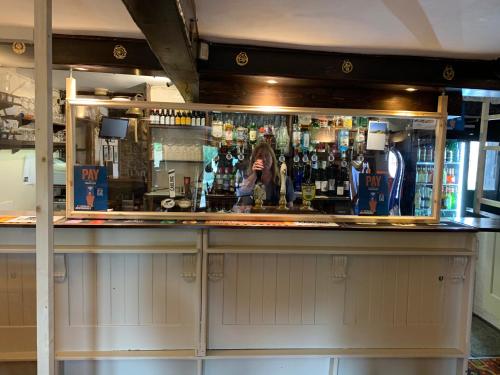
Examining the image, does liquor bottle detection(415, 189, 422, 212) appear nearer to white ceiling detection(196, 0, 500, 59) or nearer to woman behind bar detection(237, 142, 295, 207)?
woman behind bar detection(237, 142, 295, 207)

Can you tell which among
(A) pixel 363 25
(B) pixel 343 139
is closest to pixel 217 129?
(B) pixel 343 139

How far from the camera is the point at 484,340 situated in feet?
11.5

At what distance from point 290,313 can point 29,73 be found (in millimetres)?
3428

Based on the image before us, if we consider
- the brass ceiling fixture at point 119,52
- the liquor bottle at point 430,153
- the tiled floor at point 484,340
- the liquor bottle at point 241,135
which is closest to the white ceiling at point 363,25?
the brass ceiling fixture at point 119,52

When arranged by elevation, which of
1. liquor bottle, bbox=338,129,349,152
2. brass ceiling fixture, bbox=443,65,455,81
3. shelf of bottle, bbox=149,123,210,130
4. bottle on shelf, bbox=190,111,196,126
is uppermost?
brass ceiling fixture, bbox=443,65,455,81

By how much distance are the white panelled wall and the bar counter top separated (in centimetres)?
5

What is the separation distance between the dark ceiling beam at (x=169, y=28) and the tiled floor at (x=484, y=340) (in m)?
3.32

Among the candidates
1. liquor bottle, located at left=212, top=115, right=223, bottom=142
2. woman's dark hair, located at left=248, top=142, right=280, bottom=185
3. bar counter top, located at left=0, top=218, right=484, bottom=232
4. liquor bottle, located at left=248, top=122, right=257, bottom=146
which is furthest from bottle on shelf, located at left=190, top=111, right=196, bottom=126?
bar counter top, located at left=0, top=218, right=484, bottom=232

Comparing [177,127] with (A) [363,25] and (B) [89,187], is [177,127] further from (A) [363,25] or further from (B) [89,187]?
(A) [363,25]

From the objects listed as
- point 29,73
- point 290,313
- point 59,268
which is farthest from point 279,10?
point 29,73

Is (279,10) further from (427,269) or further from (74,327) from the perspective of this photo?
(74,327)

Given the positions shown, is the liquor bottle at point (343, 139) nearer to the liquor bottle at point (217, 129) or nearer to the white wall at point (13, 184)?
the liquor bottle at point (217, 129)

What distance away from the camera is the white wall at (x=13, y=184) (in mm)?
4082

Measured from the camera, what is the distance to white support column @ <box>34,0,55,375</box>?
1381mm
